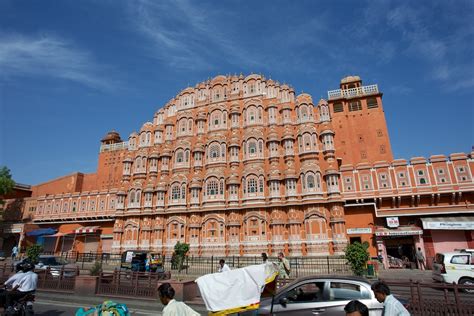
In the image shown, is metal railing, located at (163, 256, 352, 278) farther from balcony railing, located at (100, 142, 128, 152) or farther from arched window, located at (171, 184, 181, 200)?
balcony railing, located at (100, 142, 128, 152)

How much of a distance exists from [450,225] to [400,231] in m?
3.62

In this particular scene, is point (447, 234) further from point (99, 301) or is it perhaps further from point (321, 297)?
point (99, 301)

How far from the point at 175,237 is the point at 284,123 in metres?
16.9

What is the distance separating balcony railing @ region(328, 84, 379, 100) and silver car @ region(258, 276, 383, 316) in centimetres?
2937

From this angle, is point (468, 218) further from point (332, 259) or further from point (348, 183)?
point (332, 259)

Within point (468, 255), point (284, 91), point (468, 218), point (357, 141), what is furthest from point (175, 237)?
point (468, 218)

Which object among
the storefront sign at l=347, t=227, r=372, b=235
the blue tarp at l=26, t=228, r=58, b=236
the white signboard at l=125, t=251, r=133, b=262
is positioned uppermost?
the blue tarp at l=26, t=228, r=58, b=236

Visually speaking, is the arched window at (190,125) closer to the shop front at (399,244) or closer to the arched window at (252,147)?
the arched window at (252,147)

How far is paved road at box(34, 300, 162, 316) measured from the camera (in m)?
9.81

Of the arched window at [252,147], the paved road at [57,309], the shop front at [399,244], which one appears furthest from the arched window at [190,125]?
the paved road at [57,309]

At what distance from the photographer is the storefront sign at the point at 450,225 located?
22086 millimetres

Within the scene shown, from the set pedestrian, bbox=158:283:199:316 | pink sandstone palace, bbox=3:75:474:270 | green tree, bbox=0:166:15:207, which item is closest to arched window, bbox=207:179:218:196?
pink sandstone palace, bbox=3:75:474:270

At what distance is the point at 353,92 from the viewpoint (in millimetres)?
32812

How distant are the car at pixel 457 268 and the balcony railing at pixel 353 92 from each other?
74.7 feet
